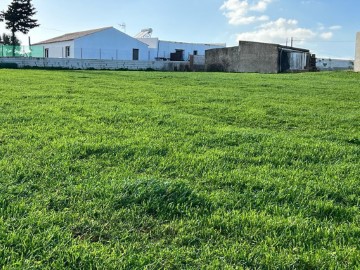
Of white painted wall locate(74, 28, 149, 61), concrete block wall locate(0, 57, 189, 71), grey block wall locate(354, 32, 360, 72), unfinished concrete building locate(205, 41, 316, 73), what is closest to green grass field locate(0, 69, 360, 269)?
concrete block wall locate(0, 57, 189, 71)

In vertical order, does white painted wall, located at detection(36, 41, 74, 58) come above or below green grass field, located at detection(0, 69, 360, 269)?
above

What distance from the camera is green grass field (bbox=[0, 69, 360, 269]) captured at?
2016 millimetres

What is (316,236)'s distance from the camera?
2.26 m

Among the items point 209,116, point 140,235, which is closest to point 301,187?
point 140,235

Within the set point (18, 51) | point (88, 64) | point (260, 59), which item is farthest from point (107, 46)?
point (260, 59)

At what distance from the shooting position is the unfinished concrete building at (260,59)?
32.5m

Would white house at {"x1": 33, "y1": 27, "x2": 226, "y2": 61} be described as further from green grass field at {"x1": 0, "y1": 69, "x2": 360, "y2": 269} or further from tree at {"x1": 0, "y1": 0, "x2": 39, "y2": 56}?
green grass field at {"x1": 0, "y1": 69, "x2": 360, "y2": 269}

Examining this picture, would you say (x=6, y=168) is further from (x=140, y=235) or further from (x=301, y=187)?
(x=301, y=187)

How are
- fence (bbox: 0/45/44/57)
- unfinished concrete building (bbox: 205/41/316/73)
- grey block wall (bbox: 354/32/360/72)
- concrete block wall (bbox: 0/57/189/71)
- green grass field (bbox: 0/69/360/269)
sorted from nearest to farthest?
green grass field (bbox: 0/69/360/269) < grey block wall (bbox: 354/32/360/72) < concrete block wall (bbox: 0/57/189/71) < unfinished concrete building (bbox: 205/41/316/73) < fence (bbox: 0/45/44/57)

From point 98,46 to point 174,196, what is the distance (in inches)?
1604

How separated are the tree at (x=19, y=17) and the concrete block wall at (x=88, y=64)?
1502cm

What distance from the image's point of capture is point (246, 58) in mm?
34594

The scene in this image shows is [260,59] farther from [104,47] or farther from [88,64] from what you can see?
[104,47]

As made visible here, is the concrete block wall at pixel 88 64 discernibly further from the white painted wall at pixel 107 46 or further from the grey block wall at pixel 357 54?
the grey block wall at pixel 357 54
